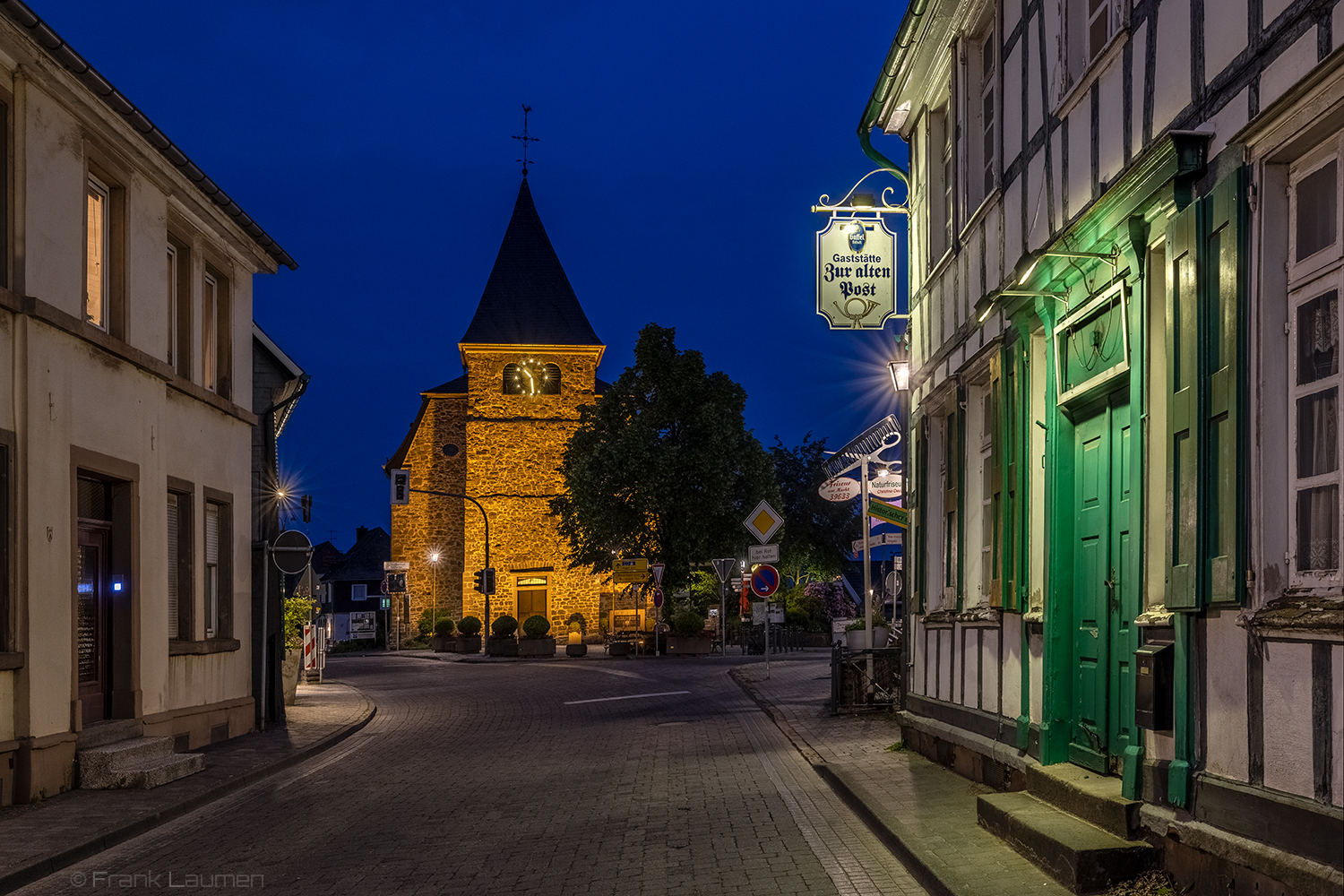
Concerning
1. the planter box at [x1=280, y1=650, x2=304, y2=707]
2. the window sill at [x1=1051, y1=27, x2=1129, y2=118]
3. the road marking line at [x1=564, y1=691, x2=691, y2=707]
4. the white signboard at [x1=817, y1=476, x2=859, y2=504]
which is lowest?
the road marking line at [x1=564, y1=691, x2=691, y2=707]

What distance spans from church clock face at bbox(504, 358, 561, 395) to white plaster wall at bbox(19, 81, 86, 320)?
46962 mm

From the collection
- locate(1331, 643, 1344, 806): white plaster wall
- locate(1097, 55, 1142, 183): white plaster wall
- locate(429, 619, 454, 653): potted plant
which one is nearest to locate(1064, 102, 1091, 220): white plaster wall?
locate(1097, 55, 1142, 183): white plaster wall

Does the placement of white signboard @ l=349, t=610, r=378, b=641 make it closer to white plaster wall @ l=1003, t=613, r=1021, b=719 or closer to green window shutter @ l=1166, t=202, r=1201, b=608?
white plaster wall @ l=1003, t=613, r=1021, b=719

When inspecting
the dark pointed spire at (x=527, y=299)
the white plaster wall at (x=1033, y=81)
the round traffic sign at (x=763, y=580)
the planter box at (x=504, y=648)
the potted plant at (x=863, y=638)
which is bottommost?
the planter box at (x=504, y=648)

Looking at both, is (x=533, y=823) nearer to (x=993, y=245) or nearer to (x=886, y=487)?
(x=993, y=245)

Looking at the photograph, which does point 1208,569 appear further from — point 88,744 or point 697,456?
point 697,456

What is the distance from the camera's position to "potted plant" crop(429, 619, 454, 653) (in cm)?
5044

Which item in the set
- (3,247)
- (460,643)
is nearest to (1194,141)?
(3,247)

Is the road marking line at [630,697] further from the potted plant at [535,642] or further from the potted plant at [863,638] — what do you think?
the potted plant at [535,642]

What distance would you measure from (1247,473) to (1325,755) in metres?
1.23

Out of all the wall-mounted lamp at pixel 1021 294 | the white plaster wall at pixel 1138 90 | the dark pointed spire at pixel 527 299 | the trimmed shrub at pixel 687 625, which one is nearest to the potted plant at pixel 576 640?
the trimmed shrub at pixel 687 625

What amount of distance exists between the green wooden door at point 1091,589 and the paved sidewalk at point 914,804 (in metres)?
0.90

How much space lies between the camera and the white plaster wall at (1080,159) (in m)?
8.20

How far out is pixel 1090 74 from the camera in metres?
8.06
